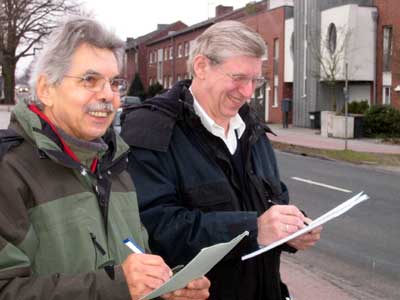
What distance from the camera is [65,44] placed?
2.01 m

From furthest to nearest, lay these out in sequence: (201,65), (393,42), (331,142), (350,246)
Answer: (393,42), (331,142), (350,246), (201,65)

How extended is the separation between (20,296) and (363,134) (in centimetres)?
2455

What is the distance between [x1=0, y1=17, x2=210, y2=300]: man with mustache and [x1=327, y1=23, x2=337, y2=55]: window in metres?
29.0

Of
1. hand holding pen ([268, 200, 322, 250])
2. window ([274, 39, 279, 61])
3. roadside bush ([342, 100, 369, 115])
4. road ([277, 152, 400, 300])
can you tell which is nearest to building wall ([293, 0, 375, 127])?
roadside bush ([342, 100, 369, 115])

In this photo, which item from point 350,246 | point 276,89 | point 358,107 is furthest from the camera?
point 276,89

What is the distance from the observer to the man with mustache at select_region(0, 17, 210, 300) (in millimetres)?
1722

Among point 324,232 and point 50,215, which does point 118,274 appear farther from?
point 324,232

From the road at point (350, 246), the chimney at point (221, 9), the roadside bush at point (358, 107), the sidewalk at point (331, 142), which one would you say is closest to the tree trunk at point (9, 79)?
the chimney at point (221, 9)

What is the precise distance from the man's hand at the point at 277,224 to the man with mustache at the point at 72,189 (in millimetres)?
560

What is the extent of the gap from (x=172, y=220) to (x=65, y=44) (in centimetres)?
83

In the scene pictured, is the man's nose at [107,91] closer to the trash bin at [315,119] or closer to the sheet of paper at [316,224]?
the sheet of paper at [316,224]

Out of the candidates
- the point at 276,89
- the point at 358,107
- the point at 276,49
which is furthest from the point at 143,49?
the point at 358,107

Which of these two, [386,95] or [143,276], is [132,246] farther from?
[386,95]

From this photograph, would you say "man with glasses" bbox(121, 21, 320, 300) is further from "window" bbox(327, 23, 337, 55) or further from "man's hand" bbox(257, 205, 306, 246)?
"window" bbox(327, 23, 337, 55)
